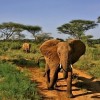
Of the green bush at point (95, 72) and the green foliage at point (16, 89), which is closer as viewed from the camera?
the green foliage at point (16, 89)

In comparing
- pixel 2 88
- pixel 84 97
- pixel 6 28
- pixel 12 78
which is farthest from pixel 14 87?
pixel 6 28

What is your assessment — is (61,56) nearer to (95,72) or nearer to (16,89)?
(16,89)

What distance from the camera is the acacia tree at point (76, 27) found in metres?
36.0

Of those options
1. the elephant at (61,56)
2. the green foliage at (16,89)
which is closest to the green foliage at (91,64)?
the elephant at (61,56)

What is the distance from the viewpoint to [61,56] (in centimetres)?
895

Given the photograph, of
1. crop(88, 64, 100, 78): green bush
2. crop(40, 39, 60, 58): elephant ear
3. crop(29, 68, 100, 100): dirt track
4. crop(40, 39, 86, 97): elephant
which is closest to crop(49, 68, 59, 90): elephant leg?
crop(40, 39, 86, 97): elephant

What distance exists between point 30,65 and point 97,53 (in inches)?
221

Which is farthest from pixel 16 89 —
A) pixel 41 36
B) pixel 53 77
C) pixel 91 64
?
pixel 41 36

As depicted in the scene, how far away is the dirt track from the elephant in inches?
9.9

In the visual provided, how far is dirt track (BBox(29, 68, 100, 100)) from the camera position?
9.13m

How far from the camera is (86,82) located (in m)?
11.4

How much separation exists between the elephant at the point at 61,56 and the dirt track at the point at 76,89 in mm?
250

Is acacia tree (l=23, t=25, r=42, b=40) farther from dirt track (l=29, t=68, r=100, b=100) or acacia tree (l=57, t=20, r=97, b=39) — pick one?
dirt track (l=29, t=68, r=100, b=100)

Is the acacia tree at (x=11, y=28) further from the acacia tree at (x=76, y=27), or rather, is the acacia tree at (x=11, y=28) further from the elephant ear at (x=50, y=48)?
the elephant ear at (x=50, y=48)
